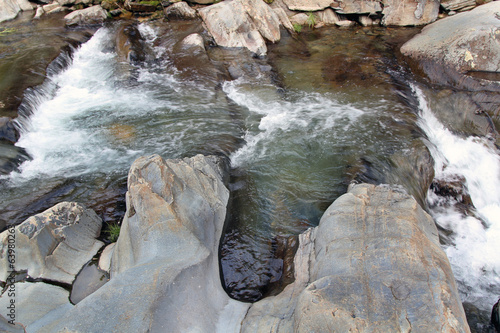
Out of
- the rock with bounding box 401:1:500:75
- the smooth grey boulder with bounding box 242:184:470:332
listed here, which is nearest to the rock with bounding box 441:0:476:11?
the rock with bounding box 401:1:500:75

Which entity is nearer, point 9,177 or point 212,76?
point 9,177

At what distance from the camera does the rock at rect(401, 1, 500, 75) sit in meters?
9.67

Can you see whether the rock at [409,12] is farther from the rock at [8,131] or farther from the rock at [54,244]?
the rock at [54,244]

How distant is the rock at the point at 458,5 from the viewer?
1323 cm

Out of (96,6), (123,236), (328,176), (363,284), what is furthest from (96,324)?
(96,6)

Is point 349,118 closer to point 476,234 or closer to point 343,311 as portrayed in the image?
point 476,234

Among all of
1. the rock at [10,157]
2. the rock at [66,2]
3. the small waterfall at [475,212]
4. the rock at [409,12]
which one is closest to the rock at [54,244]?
the rock at [10,157]

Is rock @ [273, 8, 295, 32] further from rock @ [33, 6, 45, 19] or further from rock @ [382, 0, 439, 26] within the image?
rock @ [33, 6, 45, 19]

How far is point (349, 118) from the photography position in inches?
335

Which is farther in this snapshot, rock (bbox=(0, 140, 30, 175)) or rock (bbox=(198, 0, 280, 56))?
rock (bbox=(198, 0, 280, 56))

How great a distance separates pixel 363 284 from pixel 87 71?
35.5 feet

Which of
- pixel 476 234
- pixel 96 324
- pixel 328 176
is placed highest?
pixel 96 324

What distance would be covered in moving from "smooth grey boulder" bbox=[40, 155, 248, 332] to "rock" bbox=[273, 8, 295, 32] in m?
9.88

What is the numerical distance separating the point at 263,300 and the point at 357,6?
44.1 feet
